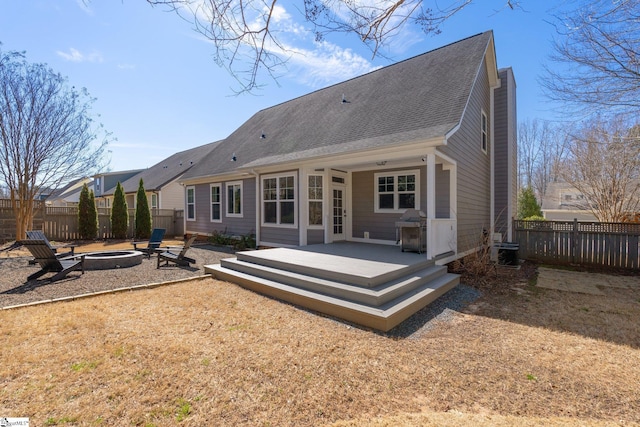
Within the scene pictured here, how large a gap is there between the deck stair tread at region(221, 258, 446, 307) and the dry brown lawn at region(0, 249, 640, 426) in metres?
0.53

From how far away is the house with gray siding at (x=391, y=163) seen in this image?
738cm

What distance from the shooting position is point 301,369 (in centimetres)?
293

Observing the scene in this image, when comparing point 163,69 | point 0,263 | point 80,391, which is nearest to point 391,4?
point 163,69

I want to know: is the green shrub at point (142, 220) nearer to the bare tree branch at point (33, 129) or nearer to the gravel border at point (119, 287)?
the bare tree branch at point (33, 129)

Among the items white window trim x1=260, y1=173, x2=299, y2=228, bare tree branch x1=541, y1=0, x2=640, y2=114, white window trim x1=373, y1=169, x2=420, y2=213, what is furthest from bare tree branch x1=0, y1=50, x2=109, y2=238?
bare tree branch x1=541, y1=0, x2=640, y2=114

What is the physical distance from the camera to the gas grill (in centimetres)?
714

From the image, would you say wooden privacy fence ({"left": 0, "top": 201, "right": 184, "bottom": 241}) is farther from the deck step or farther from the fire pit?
the deck step

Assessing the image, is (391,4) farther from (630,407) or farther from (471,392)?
(630,407)

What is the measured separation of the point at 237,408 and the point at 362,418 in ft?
3.18

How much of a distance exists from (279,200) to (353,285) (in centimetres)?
552

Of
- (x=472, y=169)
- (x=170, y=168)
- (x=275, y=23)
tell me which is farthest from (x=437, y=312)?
(x=170, y=168)

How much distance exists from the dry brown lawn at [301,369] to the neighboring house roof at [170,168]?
17.9m

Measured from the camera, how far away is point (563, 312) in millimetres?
4891

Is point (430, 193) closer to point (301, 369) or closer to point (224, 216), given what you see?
point (301, 369)
